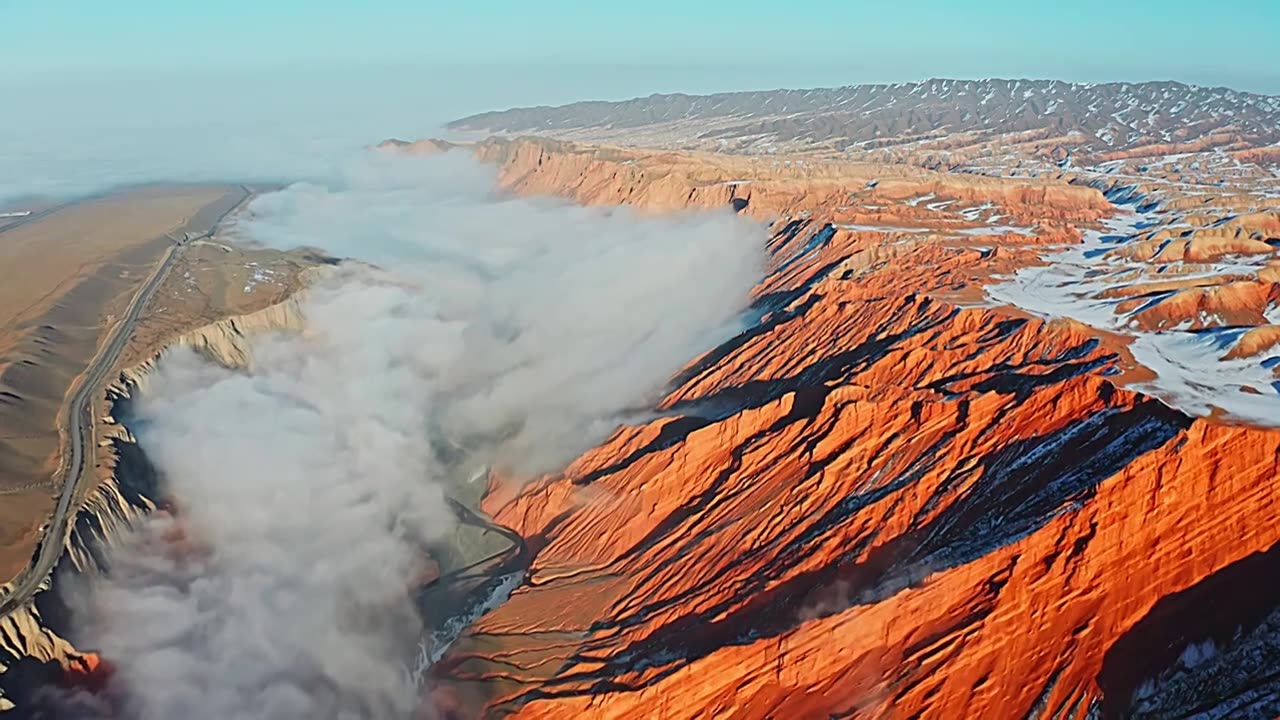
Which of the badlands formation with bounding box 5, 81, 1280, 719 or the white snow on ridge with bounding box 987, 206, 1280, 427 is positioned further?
the white snow on ridge with bounding box 987, 206, 1280, 427

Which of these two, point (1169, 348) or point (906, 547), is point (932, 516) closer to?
point (906, 547)

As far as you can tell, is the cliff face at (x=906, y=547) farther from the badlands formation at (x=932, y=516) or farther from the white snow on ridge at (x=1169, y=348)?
the white snow on ridge at (x=1169, y=348)

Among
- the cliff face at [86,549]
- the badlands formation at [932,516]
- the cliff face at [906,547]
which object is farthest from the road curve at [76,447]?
the cliff face at [906,547]

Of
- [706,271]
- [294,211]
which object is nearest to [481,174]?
[294,211]

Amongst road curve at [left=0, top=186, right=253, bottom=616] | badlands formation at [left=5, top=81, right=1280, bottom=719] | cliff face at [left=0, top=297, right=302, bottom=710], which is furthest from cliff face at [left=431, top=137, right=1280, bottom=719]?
road curve at [left=0, top=186, right=253, bottom=616]

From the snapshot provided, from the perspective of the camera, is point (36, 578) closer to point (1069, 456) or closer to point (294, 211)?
point (1069, 456)

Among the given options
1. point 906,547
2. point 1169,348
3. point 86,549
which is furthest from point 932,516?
point 86,549

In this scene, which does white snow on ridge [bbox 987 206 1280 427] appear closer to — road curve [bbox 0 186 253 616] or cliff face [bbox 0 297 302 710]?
cliff face [bbox 0 297 302 710]
